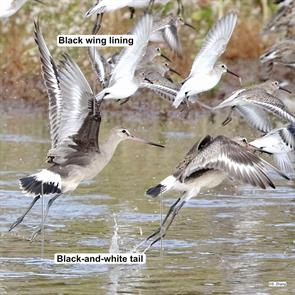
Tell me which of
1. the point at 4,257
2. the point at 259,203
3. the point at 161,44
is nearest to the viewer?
the point at 4,257

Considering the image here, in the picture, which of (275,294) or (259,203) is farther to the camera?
(259,203)

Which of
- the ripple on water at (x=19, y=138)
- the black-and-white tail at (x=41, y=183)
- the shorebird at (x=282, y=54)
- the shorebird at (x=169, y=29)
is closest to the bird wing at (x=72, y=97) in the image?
the black-and-white tail at (x=41, y=183)

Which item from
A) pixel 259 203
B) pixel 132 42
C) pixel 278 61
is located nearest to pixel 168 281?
pixel 132 42

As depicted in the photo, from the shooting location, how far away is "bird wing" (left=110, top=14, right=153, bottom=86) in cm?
1202

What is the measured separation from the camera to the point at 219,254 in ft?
37.8

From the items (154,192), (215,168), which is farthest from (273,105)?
(154,192)

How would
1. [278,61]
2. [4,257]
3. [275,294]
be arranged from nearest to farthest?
[275,294] < [4,257] < [278,61]

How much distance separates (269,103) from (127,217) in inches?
66.2

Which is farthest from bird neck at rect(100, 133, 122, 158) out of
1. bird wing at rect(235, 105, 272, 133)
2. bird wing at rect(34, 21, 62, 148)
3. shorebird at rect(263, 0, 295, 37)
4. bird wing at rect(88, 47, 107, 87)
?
shorebird at rect(263, 0, 295, 37)

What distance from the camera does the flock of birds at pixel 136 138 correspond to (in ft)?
36.8

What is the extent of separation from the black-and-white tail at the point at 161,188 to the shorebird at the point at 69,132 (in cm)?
60

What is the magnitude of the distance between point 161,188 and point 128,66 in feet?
4.63

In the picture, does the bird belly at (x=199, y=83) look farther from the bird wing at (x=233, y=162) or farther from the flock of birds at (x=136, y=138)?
the bird wing at (x=233, y=162)

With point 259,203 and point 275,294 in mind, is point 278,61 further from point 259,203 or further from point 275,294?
point 275,294
